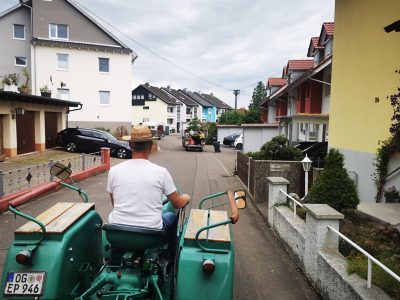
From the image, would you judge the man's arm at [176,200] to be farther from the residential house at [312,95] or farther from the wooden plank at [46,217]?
the residential house at [312,95]

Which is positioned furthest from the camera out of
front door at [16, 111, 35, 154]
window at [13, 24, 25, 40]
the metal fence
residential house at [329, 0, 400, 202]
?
window at [13, 24, 25, 40]

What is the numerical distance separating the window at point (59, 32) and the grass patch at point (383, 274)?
3234 centimetres

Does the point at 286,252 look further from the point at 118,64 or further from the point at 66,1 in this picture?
the point at 66,1

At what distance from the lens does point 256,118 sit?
4759cm

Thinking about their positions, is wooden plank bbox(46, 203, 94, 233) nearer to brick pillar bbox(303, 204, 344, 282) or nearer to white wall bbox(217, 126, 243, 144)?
brick pillar bbox(303, 204, 344, 282)

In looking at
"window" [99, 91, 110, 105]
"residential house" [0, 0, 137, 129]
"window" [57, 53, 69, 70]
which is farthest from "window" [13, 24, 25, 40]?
"window" [99, 91, 110, 105]

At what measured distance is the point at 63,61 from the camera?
31.3 meters

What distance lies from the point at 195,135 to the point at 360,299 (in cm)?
2943

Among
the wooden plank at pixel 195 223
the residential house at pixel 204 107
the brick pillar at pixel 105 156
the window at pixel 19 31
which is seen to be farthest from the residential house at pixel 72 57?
the residential house at pixel 204 107

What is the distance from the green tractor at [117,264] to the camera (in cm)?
280

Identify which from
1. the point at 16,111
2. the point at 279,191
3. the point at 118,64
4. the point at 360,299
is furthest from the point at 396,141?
the point at 118,64

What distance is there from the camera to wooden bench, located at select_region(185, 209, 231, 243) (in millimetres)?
3145

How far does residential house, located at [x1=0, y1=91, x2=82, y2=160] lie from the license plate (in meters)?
13.6

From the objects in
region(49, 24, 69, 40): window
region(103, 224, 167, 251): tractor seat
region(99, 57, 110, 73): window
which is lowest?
region(103, 224, 167, 251): tractor seat
